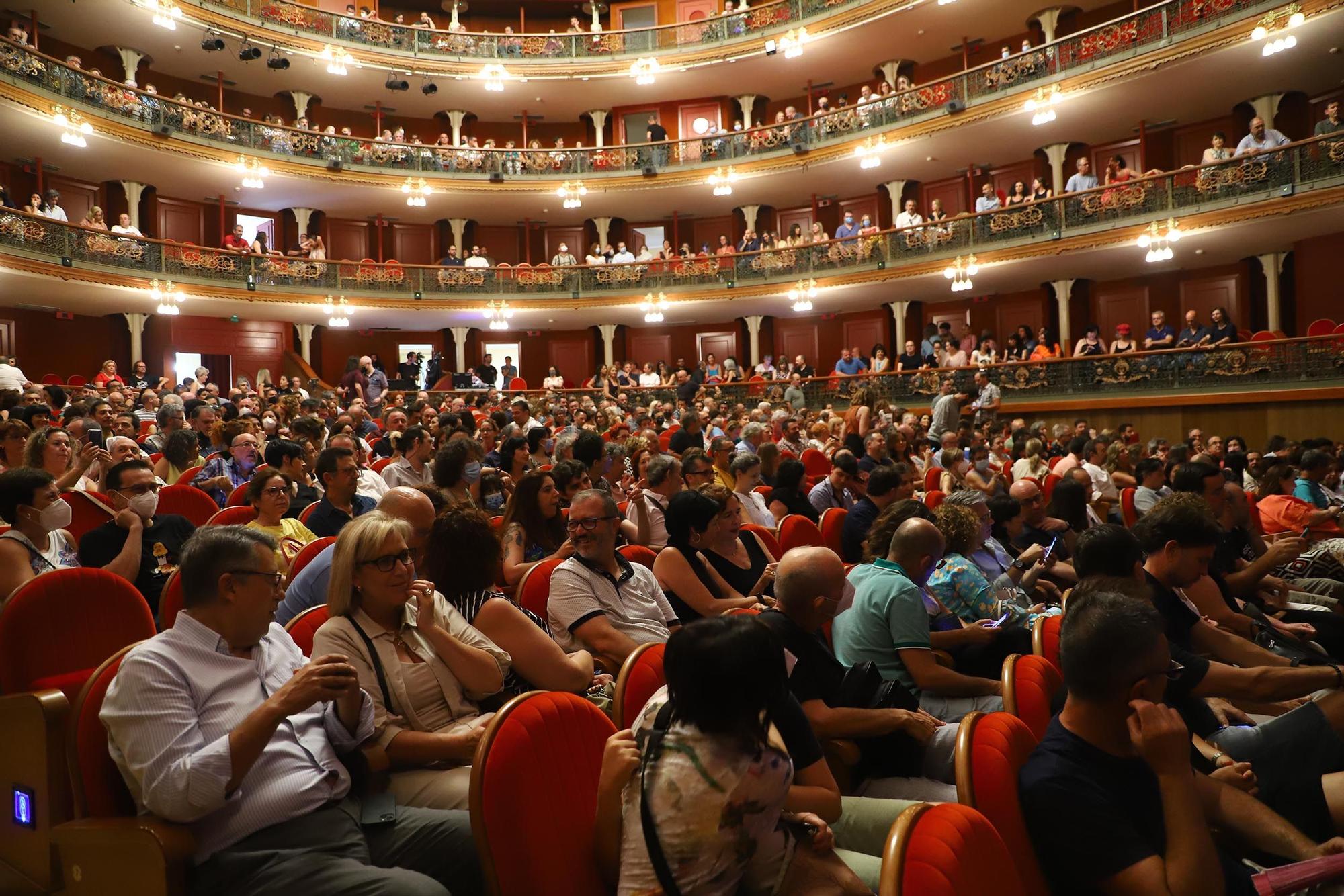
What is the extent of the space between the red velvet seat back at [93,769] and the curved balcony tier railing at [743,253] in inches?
614

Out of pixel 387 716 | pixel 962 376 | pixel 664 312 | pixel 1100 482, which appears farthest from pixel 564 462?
pixel 664 312

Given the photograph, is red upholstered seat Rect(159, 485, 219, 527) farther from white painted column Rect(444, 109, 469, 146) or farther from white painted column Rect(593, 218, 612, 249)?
white painted column Rect(444, 109, 469, 146)

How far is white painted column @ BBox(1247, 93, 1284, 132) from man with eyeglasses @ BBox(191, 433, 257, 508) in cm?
1655

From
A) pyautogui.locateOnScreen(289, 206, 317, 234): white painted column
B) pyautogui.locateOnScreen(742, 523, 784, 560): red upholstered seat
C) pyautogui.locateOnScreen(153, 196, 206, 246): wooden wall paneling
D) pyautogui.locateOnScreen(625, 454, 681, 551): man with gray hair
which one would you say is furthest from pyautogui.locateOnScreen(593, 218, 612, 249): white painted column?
pyautogui.locateOnScreen(742, 523, 784, 560): red upholstered seat

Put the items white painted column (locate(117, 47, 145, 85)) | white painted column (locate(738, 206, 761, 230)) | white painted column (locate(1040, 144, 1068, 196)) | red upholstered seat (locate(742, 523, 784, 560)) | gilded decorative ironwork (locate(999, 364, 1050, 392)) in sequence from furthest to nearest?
white painted column (locate(738, 206, 761, 230))
white painted column (locate(117, 47, 145, 85))
white painted column (locate(1040, 144, 1068, 196))
gilded decorative ironwork (locate(999, 364, 1050, 392))
red upholstered seat (locate(742, 523, 784, 560))

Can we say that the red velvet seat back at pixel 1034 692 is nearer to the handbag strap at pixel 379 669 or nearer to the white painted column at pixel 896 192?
the handbag strap at pixel 379 669

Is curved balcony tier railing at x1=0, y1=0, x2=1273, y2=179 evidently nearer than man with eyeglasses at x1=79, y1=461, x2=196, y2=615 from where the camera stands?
No

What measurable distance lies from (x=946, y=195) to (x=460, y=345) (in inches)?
471

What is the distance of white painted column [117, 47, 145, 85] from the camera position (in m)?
17.9

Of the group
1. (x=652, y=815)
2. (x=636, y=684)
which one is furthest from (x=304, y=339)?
(x=652, y=815)

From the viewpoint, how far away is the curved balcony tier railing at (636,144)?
14.5m

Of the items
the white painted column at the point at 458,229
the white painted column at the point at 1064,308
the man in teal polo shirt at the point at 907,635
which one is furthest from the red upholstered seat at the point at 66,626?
the white painted column at the point at 458,229

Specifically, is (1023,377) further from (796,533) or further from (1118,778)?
(1118,778)

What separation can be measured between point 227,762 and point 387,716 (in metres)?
0.49
